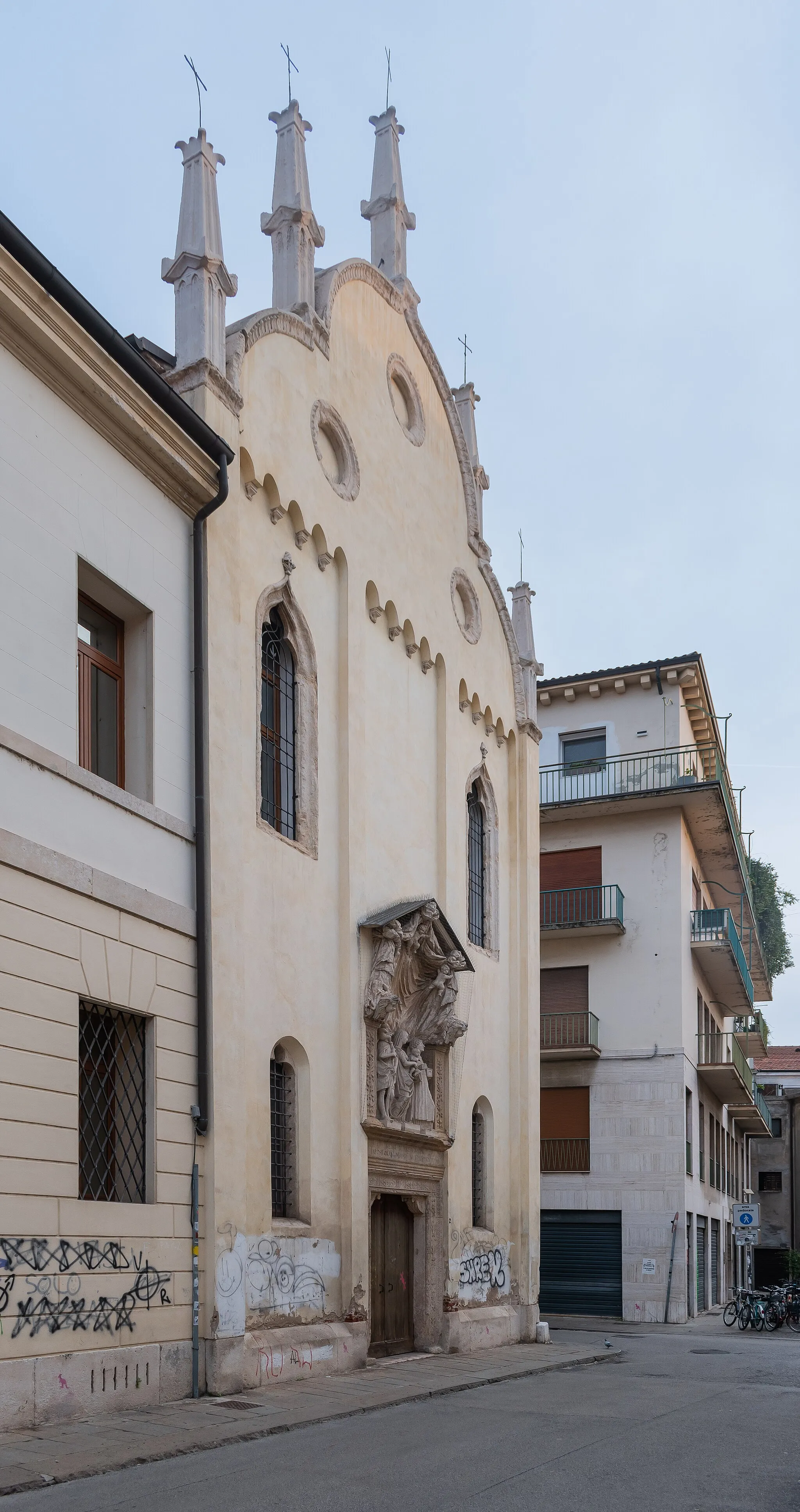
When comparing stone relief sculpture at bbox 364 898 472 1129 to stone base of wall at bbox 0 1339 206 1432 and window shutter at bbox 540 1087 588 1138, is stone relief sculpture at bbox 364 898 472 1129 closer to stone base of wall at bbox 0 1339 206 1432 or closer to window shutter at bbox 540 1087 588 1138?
stone base of wall at bbox 0 1339 206 1432

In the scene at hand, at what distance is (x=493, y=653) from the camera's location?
77.4 ft

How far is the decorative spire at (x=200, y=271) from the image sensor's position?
1512cm

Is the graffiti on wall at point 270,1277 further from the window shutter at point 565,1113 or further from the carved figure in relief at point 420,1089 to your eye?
the window shutter at point 565,1113

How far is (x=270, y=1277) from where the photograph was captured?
14.7 m

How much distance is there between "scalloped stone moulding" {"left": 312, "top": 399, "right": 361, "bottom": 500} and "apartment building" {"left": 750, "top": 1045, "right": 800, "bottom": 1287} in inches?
1728

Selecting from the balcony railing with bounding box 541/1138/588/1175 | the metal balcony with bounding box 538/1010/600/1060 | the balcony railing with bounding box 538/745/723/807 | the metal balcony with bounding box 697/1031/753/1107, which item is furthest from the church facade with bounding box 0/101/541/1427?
the metal balcony with bounding box 697/1031/753/1107

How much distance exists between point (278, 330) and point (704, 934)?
19.8m

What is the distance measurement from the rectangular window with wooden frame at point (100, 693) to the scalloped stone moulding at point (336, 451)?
5124mm

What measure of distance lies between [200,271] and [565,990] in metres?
20.2

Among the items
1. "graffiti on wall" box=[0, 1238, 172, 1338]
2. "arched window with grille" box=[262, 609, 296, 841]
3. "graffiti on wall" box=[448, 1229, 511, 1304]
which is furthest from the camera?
"graffiti on wall" box=[448, 1229, 511, 1304]

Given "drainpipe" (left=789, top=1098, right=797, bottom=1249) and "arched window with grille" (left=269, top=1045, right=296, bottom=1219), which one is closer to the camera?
"arched window with grille" (left=269, top=1045, right=296, bottom=1219)

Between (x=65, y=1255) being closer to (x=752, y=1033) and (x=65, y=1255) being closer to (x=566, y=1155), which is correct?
(x=566, y=1155)

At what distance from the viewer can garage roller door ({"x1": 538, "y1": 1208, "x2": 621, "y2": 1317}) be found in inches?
1177

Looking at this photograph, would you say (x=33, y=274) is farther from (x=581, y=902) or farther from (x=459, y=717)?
(x=581, y=902)
